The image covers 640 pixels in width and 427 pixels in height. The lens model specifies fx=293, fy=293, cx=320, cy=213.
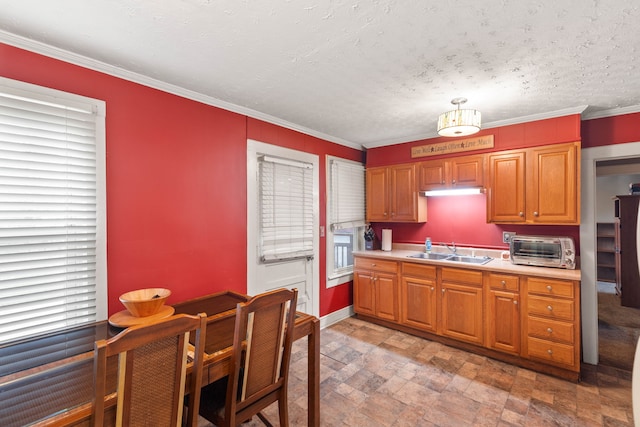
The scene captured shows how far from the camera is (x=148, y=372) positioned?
114 cm

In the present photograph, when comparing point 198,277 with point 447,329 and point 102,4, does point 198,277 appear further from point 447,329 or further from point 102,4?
point 447,329

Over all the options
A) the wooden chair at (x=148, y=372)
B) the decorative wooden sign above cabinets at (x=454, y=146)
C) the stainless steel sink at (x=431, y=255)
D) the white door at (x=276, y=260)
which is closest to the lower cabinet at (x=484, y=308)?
the stainless steel sink at (x=431, y=255)

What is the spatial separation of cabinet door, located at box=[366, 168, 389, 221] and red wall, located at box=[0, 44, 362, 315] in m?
1.79

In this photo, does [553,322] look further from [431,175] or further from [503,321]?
[431,175]

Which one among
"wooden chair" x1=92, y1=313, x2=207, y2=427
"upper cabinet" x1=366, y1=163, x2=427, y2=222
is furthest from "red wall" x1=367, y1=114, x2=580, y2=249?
"wooden chair" x1=92, y1=313, x2=207, y2=427

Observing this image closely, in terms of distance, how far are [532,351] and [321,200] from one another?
2.61 metres

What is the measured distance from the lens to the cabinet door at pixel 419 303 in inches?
131

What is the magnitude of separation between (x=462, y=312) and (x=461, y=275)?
39cm

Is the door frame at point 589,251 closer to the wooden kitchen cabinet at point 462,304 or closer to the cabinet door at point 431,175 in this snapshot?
the wooden kitchen cabinet at point 462,304

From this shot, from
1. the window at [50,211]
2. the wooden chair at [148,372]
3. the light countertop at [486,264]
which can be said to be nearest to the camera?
the wooden chair at [148,372]

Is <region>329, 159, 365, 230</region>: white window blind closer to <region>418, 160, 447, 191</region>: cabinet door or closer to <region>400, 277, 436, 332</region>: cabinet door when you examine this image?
<region>418, 160, 447, 191</region>: cabinet door

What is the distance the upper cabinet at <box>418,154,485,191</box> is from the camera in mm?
3295

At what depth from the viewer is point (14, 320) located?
1.65 m

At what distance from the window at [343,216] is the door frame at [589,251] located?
2.44m
